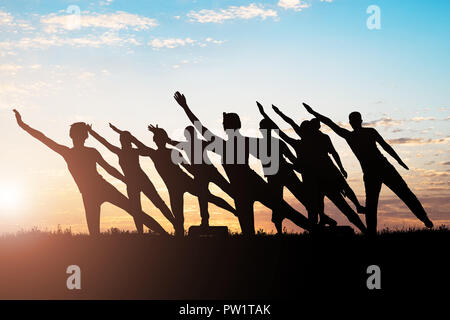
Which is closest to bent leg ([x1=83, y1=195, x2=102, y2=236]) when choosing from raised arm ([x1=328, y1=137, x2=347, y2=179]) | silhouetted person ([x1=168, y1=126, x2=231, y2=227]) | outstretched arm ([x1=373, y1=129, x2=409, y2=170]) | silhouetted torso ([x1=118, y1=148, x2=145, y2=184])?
silhouetted torso ([x1=118, y1=148, x2=145, y2=184])

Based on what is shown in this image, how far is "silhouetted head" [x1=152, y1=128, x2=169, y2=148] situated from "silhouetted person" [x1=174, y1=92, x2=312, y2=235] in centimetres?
92

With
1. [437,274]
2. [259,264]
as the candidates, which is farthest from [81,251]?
[437,274]

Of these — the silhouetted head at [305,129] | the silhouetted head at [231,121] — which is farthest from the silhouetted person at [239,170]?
the silhouetted head at [305,129]

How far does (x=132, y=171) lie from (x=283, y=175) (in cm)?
421

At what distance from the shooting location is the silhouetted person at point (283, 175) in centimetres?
1554

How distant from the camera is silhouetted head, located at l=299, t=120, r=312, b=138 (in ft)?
50.7

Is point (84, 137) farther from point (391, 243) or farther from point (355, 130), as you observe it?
point (391, 243)

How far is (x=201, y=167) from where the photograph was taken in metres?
15.6

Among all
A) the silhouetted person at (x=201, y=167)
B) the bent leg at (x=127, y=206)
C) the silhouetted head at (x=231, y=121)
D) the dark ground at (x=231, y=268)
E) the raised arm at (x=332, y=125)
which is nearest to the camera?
the dark ground at (x=231, y=268)

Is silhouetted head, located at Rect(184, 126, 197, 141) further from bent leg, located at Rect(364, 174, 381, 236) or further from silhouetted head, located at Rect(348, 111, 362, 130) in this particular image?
bent leg, located at Rect(364, 174, 381, 236)

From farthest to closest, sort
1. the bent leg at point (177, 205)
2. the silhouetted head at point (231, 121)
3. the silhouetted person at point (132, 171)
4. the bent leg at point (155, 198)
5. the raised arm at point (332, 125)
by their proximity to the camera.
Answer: the bent leg at point (155, 198), the silhouetted person at point (132, 171), the bent leg at point (177, 205), the raised arm at point (332, 125), the silhouetted head at point (231, 121)

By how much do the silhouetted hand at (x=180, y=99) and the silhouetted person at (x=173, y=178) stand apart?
94 centimetres

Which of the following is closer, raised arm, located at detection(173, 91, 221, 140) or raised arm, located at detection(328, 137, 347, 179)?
raised arm, located at detection(173, 91, 221, 140)

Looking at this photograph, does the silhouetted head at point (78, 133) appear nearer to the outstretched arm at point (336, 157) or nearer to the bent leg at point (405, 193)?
the outstretched arm at point (336, 157)
